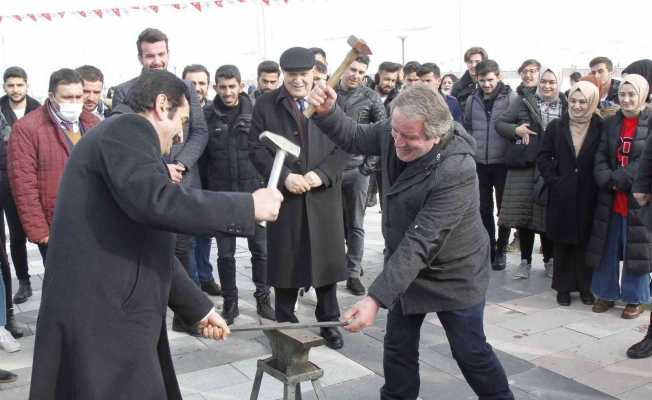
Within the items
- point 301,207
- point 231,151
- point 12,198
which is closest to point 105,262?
point 301,207

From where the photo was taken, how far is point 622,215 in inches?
205

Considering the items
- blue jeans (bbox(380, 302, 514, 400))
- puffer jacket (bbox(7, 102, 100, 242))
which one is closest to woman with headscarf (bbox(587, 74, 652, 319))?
blue jeans (bbox(380, 302, 514, 400))

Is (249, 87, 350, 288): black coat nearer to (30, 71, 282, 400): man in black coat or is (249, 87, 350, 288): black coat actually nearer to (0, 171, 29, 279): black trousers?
(30, 71, 282, 400): man in black coat

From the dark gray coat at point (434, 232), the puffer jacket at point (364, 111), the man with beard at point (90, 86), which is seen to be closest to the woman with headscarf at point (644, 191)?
the dark gray coat at point (434, 232)

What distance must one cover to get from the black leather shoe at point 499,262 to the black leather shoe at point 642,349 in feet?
7.17

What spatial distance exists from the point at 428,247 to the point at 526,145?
3446 millimetres

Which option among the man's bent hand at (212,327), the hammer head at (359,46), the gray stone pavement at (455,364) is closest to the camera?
the man's bent hand at (212,327)

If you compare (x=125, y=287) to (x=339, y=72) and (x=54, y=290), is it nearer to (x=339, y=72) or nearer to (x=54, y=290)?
(x=54, y=290)

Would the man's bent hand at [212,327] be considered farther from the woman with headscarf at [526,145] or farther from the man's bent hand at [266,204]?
the woman with headscarf at [526,145]

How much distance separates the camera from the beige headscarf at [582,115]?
17.6 ft

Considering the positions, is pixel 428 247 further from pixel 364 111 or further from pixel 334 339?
pixel 364 111

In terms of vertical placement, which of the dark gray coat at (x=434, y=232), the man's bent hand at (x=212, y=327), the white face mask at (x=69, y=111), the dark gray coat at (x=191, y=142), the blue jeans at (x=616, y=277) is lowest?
the blue jeans at (x=616, y=277)

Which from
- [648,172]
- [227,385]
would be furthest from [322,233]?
[648,172]

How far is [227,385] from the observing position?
4.12 meters
